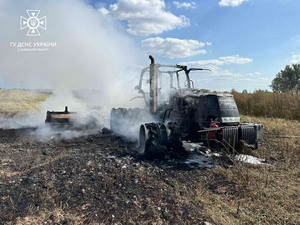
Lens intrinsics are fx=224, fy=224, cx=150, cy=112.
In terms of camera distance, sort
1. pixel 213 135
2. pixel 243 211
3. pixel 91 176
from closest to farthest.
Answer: pixel 243 211, pixel 91 176, pixel 213 135

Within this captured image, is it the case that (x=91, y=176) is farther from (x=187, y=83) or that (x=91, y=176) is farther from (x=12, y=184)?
(x=187, y=83)

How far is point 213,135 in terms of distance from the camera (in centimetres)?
534

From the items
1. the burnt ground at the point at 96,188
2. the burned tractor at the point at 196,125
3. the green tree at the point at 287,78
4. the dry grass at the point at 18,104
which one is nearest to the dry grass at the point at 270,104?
the burned tractor at the point at 196,125

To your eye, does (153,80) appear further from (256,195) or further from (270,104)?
(270,104)

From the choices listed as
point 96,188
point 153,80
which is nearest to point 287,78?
point 153,80

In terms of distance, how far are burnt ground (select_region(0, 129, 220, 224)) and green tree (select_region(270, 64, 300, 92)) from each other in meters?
32.6

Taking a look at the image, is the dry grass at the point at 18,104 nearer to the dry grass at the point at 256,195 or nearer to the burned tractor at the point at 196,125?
the burned tractor at the point at 196,125

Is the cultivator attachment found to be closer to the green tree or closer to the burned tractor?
the burned tractor

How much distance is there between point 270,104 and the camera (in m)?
12.9

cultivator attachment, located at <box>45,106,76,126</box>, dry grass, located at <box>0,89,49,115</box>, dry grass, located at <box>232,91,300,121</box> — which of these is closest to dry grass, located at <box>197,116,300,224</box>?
cultivator attachment, located at <box>45,106,76,126</box>

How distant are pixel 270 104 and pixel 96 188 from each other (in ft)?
40.0

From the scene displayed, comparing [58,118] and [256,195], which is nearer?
[256,195]

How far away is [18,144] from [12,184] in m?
3.39

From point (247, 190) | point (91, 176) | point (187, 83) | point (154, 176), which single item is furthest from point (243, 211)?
point (187, 83)
